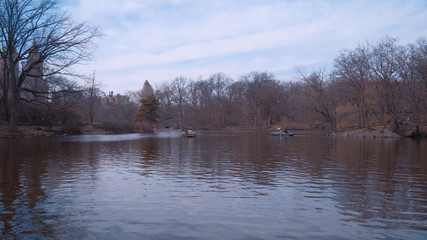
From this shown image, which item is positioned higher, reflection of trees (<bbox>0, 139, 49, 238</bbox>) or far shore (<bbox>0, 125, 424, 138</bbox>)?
far shore (<bbox>0, 125, 424, 138</bbox>)

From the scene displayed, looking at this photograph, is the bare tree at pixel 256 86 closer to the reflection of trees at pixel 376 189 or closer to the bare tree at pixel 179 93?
the bare tree at pixel 179 93

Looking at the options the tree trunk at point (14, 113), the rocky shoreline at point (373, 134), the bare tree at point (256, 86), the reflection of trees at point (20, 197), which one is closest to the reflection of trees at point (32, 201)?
the reflection of trees at point (20, 197)

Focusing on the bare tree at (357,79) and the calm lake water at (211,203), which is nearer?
the calm lake water at (211,203)

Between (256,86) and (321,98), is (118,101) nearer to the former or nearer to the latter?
(256,86)

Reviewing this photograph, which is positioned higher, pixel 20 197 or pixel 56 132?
pixel 56 132

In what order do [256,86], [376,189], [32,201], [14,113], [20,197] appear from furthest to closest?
[256,86] < [14,113] < [376,189] < [20,197] < [32,201]

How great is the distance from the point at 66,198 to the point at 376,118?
47.8 metres

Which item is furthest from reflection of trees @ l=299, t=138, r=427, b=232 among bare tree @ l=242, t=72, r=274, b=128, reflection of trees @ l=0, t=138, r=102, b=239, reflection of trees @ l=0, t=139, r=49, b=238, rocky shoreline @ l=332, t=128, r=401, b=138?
bare tree @ l=242, t=72, r=274, b=128

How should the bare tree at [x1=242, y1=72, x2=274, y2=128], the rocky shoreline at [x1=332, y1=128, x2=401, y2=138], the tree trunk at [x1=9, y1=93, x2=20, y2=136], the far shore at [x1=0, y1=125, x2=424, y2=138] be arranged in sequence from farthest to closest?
1. the bare tree at [x1=242, y1=72, x2=274, y2=128]
2. the rocky shoreline at [x1=332, y1=128, x2=401, y2=138]
3. the far shore at [x1=0, y1=125, x2=424, y2=138]
4. the tree trunk at [x1=9, y1=93, x2=20, y2=136]

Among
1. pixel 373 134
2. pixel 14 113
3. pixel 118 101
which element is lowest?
pixel 373 134

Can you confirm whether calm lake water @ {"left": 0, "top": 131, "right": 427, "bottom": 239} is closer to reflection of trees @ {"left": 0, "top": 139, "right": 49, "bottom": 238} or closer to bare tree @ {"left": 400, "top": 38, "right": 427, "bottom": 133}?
reflection of trees @ {"left": 0, "top": 139, "right": 49, "bottom": 238}

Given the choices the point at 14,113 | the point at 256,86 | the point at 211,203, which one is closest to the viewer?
the point at 211,203

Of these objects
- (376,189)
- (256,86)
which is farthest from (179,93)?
(376,189)

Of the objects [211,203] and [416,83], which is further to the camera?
[416,83]
